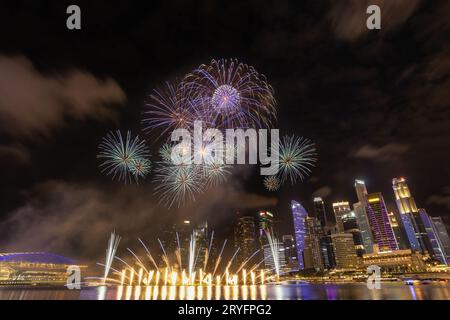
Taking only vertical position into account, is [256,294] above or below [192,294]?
below

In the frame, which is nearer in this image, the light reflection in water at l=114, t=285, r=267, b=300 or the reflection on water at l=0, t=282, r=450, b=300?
the reflection on water at l=0, t=282, r=450, b=300

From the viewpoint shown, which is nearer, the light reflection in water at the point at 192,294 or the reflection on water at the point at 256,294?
the reflection on water at the point at 256,294
